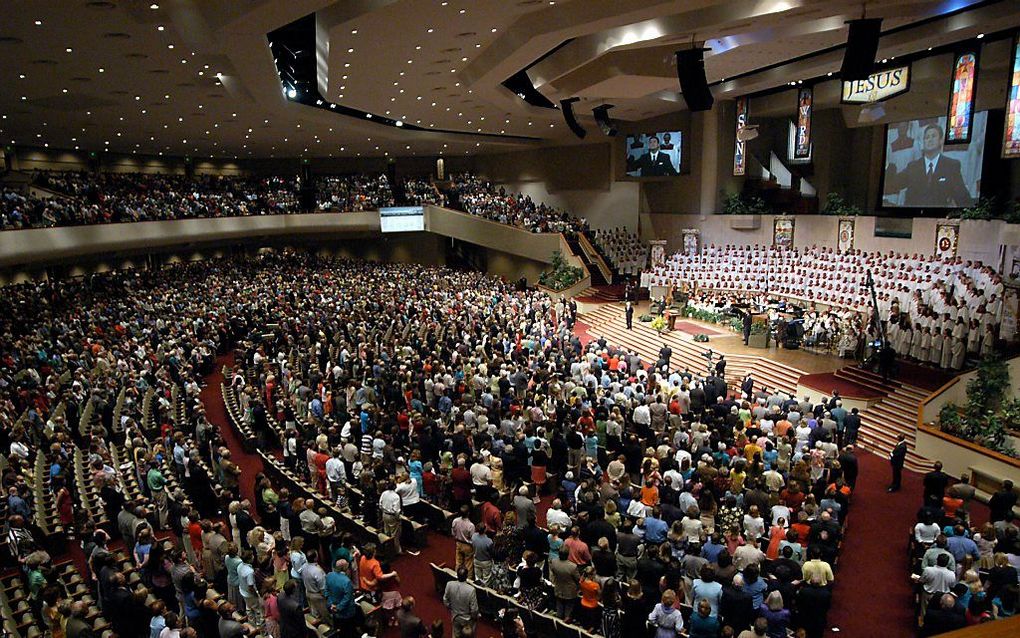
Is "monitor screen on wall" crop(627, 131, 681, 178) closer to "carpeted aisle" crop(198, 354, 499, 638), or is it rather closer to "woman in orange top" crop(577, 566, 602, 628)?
"carpeted aisle" crop(198, 354, 499, 638)

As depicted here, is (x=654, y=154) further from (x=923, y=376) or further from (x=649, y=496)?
(x=649, y=496)

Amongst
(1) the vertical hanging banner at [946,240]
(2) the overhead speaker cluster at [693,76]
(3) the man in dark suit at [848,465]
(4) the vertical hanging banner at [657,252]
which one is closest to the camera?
(3) the man in dark suit at [848,465]

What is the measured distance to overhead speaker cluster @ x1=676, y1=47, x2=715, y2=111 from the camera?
1311cm

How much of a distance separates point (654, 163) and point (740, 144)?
346 cm

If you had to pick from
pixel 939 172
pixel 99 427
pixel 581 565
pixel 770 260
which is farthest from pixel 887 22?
pixel 99 427

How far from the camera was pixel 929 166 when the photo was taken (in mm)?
21859

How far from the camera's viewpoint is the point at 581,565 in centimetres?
710

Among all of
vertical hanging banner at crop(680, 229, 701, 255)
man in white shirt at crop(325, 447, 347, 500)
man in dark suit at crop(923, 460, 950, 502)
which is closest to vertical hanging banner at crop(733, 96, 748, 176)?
vertical hanging banner at crop(680, 229, 701, 255)

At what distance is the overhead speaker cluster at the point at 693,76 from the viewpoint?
1311 centimetres

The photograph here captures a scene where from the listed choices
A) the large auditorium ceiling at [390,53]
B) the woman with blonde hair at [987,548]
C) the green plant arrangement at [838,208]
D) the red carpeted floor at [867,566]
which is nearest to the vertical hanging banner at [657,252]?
the large auditorium ceiling at [390,53]

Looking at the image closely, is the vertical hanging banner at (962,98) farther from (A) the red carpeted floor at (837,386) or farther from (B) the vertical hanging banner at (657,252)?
(B) the vertical hanging banner at (657,252)

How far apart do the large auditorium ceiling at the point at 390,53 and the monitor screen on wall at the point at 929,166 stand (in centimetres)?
469

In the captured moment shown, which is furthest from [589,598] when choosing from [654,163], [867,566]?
[654,163]

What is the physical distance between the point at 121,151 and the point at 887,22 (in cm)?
3261
